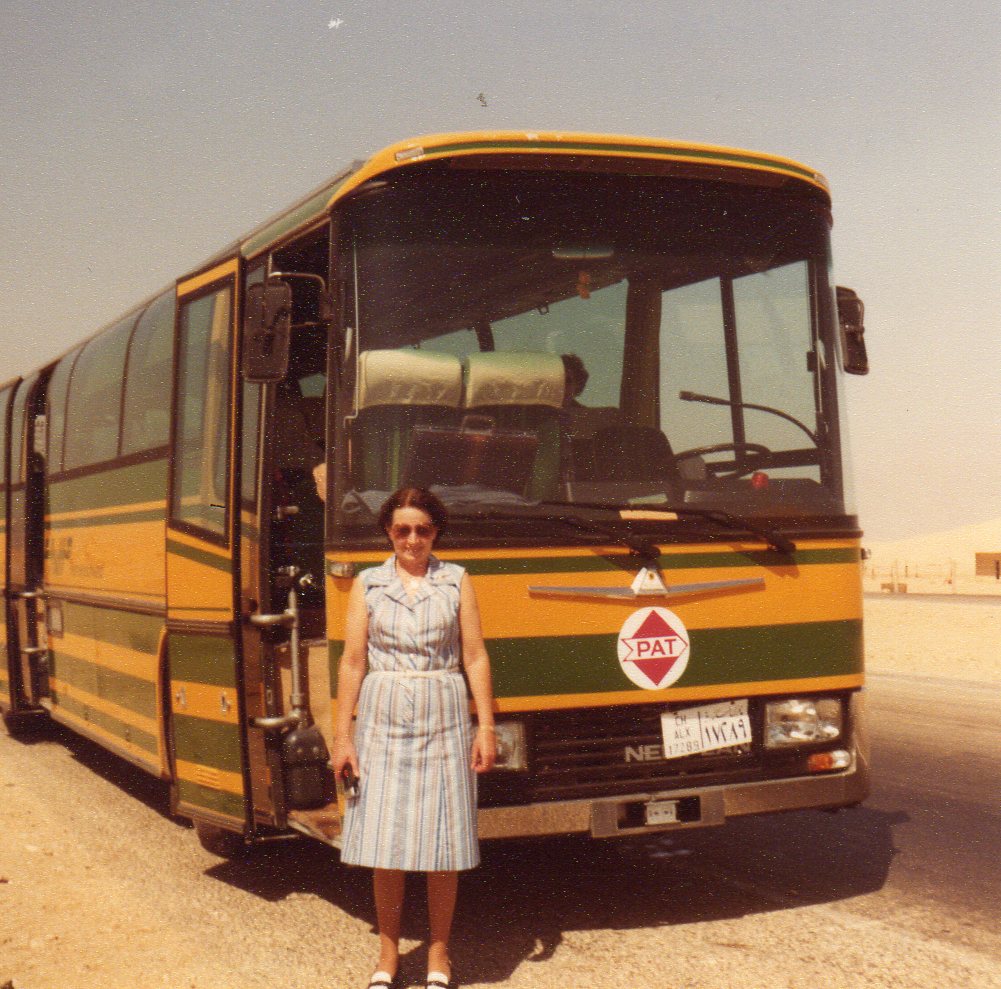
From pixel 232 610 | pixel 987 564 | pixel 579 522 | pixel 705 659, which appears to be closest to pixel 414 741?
pixel 579 522

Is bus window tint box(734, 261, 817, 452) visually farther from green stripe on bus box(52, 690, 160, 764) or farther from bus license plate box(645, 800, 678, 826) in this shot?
green stripe on bus box(52, 690, 160, 764)

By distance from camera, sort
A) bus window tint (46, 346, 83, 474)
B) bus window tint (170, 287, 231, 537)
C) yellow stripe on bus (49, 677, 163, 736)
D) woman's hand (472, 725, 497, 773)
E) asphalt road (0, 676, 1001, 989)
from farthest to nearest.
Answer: bus window tint (46, 346, 83, 474) < yellow stripe on bus (49, 677, 163, 736) < bus window tint (170, 287, 231, 537) < asphalt road (0, 676, 1001, 989) < woman's hand (472, 725, 497, 773)

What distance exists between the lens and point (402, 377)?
224 inches

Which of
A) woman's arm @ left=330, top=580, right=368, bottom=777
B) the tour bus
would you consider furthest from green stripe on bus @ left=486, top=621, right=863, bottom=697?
woman's arm @ left=330, top=580, right=368, bottom=777

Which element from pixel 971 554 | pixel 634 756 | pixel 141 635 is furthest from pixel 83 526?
pixel 971 554

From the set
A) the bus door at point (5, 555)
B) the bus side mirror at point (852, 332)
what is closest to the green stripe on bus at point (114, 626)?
the bus door at point (5, 555)

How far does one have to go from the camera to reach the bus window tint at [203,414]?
6.86 meters

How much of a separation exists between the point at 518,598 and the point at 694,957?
1551mm

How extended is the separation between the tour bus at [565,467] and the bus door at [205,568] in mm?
28

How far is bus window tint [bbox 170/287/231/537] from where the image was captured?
686 centimetres

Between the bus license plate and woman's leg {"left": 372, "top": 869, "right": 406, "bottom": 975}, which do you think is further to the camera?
the bus license plate

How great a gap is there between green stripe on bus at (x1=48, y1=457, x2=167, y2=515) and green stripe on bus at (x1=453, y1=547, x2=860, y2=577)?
281 centimetres

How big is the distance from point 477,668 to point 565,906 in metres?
1.80

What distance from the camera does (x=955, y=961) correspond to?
541 cm
